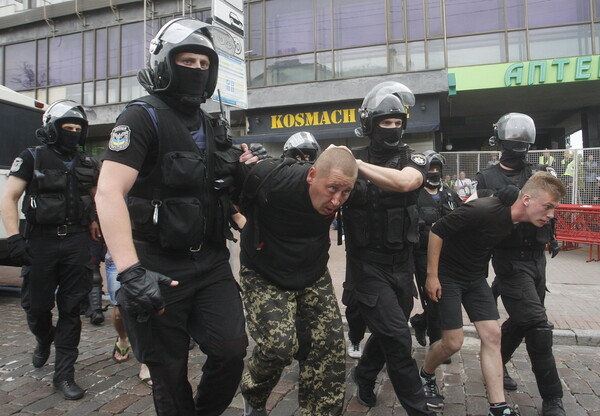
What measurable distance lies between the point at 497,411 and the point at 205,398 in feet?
5.84

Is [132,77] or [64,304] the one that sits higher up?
[132,77]

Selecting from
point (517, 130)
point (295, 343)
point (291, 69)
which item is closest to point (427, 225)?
point (517, 130)

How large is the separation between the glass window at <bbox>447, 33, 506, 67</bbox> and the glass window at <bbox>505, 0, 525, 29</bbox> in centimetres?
40

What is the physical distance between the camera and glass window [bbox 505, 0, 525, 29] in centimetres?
1338

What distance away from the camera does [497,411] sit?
2770 mm

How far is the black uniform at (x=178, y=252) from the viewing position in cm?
204

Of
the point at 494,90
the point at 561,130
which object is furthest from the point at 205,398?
the point at 561,130

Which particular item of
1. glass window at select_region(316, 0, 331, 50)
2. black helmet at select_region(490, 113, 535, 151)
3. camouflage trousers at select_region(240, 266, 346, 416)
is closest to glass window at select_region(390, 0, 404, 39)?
glass window at select_region(316, 0, 331, 50)

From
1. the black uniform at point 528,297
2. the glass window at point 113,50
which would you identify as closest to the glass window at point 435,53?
the glass window at point 113,50

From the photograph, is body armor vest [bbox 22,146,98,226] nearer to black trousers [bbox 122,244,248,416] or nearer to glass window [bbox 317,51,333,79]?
black trousers [bbox 122,244,248,416]

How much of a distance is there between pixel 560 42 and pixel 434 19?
11.9ft

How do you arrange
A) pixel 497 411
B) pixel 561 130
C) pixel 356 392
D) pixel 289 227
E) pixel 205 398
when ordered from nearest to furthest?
pixel 205 398 → pixel 289 227 → pixel 497 411 → pixel 356 392 → pixel 561 130

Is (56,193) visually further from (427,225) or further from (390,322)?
(427,225)

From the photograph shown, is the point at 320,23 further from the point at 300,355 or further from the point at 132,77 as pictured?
the point at 300,355
